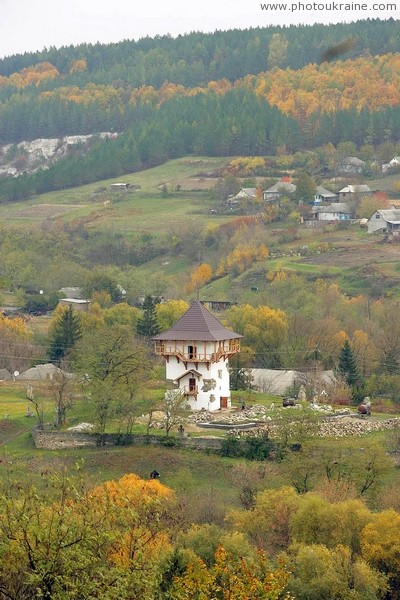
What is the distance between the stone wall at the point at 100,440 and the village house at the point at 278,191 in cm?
8186

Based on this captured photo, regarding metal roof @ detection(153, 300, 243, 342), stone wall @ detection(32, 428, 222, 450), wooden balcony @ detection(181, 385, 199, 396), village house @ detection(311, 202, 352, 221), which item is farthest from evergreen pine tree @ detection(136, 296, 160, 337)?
village house @ detection(311, 202, 352, 221)

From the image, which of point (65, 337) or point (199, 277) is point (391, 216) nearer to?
point (199, 277)

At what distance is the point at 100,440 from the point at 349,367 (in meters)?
17.2

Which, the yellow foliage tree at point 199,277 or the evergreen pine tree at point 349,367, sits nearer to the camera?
the evergreen pine tree at point 349,367

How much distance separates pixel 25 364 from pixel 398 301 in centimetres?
2824

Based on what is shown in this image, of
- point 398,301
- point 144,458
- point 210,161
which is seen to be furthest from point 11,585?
point 210,161

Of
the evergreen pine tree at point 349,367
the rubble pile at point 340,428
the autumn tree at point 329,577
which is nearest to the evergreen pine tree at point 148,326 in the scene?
the evergreen pine tree at point 349,367

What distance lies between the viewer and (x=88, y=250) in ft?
408

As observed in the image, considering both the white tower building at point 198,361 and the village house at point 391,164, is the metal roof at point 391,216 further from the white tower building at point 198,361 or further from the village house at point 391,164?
the white tower building at point 198,361

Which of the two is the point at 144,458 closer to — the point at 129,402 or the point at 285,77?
the point at 129,402

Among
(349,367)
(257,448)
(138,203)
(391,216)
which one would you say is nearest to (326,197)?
(391,216)

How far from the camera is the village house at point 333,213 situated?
414 feet

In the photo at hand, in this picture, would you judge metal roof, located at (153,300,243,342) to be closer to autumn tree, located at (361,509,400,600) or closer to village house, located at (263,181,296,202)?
autumn tree, located at (361,509,400,600)

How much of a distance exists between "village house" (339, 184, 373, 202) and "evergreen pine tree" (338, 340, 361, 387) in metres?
63.9
